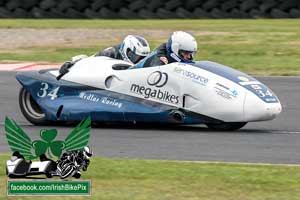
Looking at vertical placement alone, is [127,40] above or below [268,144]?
above

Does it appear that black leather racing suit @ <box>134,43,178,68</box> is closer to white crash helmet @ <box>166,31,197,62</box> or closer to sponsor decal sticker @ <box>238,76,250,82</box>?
white crash helmet @ <box>166,31,197,62</box>

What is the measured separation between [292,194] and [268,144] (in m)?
3.01

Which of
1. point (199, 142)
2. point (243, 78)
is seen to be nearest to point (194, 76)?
point (243, 78)

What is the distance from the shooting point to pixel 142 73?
12.2 m

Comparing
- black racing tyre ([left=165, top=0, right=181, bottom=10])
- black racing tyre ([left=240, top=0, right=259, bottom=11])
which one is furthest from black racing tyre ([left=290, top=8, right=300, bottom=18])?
black racing tyre ([left=165, top=0, right=181, bottom=10])

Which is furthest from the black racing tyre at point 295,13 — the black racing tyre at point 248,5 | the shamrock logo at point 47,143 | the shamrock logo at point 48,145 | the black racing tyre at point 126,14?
the shamrock logo at point 48,145

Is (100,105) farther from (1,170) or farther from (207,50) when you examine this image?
(207,50)

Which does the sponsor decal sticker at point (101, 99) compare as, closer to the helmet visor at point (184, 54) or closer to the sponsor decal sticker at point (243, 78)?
the helmet visor at point (184, 54)

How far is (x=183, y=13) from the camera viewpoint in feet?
94.4

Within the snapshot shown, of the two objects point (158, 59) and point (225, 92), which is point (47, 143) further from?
point (158, 59)

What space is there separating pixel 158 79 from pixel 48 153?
14.2 feet

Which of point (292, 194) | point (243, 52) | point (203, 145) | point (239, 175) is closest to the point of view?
point (292, 194)

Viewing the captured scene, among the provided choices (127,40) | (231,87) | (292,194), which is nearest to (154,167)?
(292,194)

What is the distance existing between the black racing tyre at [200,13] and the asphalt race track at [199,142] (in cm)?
1461
